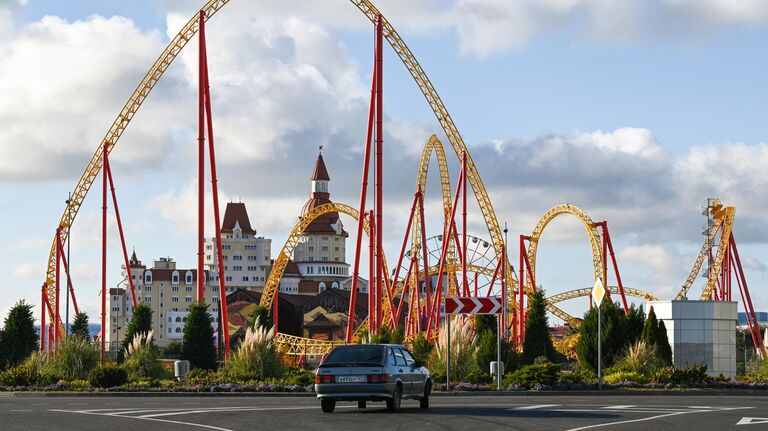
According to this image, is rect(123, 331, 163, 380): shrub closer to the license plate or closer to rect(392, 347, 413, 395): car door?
rect(392, 347, 413, 395): car door

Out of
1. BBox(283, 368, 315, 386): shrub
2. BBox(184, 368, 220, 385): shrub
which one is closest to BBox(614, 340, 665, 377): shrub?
BBox(283, 368, 315, 386): shrub

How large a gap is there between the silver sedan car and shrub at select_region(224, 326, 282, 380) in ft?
49.5

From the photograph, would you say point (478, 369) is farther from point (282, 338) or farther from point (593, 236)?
point (282, 338)

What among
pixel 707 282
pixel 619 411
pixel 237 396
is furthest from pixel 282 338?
pixel 619 411

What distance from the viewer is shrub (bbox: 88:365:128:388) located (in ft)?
128

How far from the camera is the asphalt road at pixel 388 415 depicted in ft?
70.2

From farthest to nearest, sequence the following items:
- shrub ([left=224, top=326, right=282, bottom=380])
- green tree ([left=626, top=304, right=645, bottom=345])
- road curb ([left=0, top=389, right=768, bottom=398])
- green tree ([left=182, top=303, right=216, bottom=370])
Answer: green tree ([left=182, top=303, right=216, bottom=370]) → green tree ([left=626, top=304, right=645, bottom=345]) → shrub ([left=224, top=326, right=282, bottom=380]) → road curb ([left=0, top=389, right=768, bottom=398])

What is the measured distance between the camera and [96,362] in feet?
139

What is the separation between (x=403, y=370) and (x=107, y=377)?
1621cm

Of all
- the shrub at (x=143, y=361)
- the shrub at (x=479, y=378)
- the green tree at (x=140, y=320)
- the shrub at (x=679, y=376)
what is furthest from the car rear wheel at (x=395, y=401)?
the green tree at (x=140, y=320)

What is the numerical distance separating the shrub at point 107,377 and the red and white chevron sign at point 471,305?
10632mm

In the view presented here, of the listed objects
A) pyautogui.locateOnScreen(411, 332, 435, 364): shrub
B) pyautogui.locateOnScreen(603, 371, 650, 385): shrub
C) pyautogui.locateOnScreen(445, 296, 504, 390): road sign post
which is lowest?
pyautogui.locateOnScreen(603, 371, 650, 385): shrub

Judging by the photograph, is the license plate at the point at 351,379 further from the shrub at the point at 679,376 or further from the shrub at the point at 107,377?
the shrub at the point at 679,376

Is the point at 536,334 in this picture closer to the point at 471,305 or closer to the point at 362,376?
the point at 471,305
